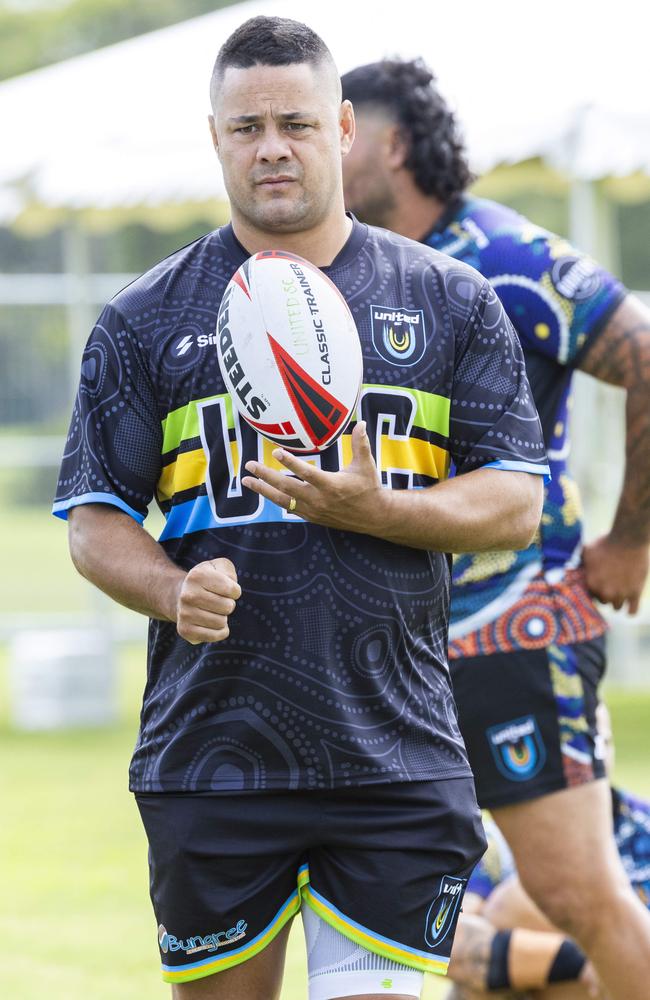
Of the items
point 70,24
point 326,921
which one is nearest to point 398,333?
point 326,921

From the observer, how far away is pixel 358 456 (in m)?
2.62

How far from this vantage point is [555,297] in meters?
3.81

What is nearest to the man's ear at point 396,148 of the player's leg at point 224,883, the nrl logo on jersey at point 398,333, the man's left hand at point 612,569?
the man's left hand at point 612,569

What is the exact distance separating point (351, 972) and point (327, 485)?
0.89 meters

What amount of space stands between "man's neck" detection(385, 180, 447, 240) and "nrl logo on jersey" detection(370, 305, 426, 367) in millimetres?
1253

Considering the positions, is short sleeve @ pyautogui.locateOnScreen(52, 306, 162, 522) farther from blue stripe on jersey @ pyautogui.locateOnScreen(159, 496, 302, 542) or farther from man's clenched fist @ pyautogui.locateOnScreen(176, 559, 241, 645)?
man's clenched fist @ pyautogui.locateOnScreen(176, 559, 241, 645)

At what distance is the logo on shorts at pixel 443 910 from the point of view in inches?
114

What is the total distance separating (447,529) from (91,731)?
7452 millimetres

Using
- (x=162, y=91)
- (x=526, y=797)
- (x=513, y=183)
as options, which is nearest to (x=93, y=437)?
(x=526, y=797)

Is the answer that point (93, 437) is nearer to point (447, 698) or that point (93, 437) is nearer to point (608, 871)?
point (447, 698)

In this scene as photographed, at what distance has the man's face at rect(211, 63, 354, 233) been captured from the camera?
9.29 feet

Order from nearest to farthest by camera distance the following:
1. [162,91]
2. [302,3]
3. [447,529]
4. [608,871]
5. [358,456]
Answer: [358,456], [447,529], [608,871], [162,91], [302,3]

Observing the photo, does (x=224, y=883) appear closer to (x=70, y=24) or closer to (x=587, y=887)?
(x=587, y=887)

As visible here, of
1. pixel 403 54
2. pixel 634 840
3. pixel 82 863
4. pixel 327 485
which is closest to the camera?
pixel 327 485
